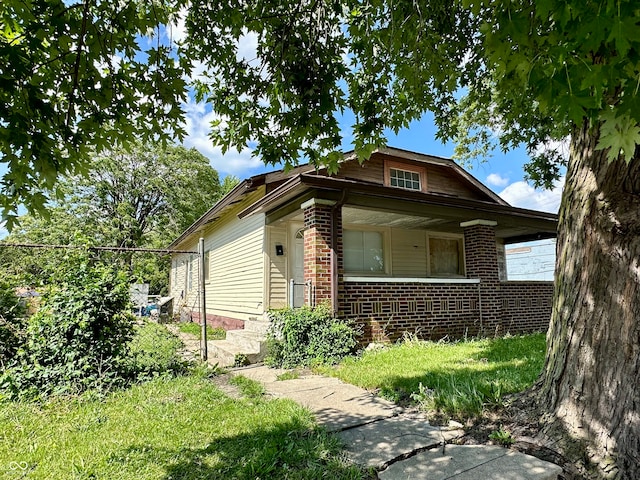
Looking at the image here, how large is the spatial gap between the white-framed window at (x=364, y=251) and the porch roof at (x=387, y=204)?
596 mm

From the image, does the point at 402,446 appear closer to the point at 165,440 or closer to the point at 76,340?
the point at 165,440

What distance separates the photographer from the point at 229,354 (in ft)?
20.8

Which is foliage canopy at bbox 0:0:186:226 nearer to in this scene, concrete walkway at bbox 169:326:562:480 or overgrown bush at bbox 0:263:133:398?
overgrown bush at bbox 0:263:133:398

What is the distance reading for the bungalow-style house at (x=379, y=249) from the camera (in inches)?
272

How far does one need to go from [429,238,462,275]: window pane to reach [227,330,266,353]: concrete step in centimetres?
593

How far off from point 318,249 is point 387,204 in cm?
170

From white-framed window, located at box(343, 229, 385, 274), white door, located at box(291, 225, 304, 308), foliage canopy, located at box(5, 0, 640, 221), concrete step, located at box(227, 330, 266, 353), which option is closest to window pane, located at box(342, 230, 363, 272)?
white-framed window, located at box(343, 229, 385, 274)

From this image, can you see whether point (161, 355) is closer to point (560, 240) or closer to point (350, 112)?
point (350, 112)

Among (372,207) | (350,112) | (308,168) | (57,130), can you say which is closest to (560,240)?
(350,112)

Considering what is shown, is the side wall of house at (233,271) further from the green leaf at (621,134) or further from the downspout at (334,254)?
the green leaf at (621,134)

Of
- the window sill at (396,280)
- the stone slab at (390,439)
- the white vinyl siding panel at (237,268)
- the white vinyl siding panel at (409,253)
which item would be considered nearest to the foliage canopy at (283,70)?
the stone slab at (390,439)

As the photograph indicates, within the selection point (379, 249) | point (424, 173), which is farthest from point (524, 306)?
point (424, 173)

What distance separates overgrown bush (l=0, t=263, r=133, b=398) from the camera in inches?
168

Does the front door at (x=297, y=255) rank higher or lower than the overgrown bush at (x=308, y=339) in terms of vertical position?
higher
